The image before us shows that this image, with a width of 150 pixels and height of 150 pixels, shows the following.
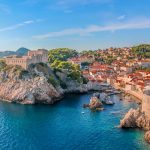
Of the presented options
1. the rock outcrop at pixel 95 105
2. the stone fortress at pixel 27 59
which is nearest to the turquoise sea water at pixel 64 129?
the rock outcrop at pixel 95 105

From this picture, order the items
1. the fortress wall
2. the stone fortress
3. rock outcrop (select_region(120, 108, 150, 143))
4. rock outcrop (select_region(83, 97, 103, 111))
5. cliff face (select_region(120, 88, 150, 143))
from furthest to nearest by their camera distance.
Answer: the stone fortress → rock outcrop (select_region(83, 97, 103, 111)) → the fortress wall → cliff face (select_region(120, 88, 150, 143)) → rock outcrop (select_region(120, 108, 150, 143))

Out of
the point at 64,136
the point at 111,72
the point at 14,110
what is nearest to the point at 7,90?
the point at 14,110

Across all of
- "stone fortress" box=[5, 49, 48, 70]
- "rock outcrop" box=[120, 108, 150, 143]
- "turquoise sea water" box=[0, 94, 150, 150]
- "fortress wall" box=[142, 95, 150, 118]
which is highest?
"stone fortress" box=[5, 49, 48, 70]

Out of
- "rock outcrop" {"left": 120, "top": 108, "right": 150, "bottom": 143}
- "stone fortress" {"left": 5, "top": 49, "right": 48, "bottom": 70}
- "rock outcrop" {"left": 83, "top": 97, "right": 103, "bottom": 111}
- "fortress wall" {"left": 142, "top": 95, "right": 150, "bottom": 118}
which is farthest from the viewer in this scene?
"stone fortress" {"left": 5, "top": 49, "right": 48, "bottom": 70}

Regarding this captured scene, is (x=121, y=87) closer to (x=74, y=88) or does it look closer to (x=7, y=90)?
(x=74, y=88)

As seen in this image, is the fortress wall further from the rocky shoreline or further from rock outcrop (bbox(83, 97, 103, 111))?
the rocky shoreline

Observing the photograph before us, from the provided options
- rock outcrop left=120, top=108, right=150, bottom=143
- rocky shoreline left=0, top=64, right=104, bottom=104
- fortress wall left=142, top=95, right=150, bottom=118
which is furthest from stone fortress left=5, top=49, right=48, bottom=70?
fortress wall left=142, top=95, right=150, bottom=118

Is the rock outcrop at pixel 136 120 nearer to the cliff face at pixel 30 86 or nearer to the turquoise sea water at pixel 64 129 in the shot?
the turquoise sea water at pixel 64 129
